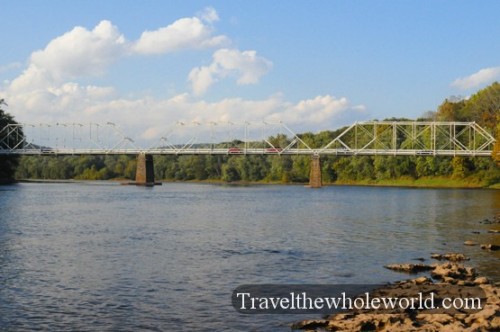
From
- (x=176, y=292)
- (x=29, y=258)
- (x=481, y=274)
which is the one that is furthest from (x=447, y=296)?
(x=29, y=258)

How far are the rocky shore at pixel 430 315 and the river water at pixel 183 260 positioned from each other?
176 centimetres

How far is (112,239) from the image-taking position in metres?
41.4

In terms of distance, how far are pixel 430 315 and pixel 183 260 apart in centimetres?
1641

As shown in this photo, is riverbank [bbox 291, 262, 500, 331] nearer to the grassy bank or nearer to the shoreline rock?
the shoreline rock

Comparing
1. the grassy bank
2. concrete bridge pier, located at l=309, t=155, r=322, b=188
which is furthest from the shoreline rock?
concrete bridge pier, located at l=309, t=155, r=322, b=188

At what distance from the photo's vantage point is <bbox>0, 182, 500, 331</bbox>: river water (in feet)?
69.7

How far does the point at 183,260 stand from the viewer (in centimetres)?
3256

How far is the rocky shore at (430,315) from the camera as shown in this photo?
696 inches

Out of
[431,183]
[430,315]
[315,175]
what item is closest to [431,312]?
[430,315]

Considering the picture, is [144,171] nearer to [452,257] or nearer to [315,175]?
[315,175]

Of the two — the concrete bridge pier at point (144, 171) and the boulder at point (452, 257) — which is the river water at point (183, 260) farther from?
the concrete bridge pier at point (144, 171)

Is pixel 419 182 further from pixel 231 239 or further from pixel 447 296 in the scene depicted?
pixel 447 296

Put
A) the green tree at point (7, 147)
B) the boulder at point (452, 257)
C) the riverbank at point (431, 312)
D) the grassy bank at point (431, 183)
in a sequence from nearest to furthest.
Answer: the riverbank at point (431, 312) < the boulder at point (452, 257) < the grassy bank at point (431, 183) < the green tree at point (7, 147)

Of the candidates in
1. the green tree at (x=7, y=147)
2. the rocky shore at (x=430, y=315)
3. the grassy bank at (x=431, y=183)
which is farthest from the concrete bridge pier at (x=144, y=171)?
the rocky shore at (x=430, y=315)
